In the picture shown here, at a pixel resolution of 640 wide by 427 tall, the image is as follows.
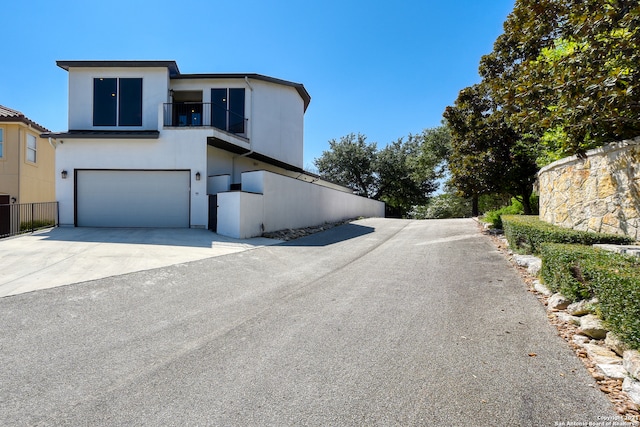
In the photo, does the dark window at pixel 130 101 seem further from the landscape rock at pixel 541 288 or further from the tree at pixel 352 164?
the tree at pixel 352 164

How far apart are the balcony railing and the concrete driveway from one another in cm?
569

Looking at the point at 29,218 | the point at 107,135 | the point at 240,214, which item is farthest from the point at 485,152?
the point at 29,218

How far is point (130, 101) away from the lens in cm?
1360

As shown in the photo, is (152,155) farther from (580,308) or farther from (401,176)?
(401,176)

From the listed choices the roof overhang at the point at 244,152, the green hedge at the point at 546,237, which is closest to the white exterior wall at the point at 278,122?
the roof overhang at the point at 244,152

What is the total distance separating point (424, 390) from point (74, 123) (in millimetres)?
16477

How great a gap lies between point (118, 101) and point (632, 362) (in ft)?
55.1

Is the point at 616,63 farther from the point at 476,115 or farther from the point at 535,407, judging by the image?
the point at 476,115

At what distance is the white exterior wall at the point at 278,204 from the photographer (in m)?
11.1

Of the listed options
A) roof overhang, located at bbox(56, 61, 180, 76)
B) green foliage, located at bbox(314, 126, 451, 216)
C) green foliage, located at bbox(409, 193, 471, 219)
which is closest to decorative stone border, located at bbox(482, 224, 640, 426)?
roof overhang, located at bbox(56, 61, 180, 76)

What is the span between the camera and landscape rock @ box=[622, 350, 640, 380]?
2.58 meters

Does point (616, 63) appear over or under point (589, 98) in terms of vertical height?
over

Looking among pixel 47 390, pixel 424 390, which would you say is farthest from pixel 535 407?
Result: pixel 47 390

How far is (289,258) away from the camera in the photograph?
820cm
